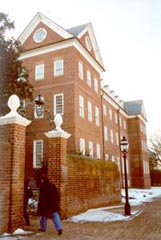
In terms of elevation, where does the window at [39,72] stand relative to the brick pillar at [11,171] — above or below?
above

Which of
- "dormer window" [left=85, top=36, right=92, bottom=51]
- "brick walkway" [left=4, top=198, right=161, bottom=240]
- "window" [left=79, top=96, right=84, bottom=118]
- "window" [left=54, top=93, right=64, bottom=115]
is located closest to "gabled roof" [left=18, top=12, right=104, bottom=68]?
"dormer window" [left=85, top=36, right=92, bottom=51]

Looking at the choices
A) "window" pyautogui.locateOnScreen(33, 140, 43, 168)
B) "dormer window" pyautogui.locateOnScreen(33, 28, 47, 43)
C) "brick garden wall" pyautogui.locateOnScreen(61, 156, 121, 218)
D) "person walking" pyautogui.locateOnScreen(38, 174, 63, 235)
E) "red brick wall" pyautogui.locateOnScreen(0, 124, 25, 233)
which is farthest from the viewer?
"dormer window" pyautogui.locateOnScreen(33, 28, 47, 43)

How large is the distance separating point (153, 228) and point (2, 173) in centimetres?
496

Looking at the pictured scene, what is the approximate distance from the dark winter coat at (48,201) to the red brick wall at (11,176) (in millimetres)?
648

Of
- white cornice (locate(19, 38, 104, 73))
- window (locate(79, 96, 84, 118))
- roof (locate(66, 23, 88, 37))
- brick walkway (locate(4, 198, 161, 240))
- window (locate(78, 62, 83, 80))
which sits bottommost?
brick walkway (locate(4, 198, 161, 240))

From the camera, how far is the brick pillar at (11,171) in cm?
773

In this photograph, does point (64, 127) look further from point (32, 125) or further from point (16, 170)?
point (16, 170)

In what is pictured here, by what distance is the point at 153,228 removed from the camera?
905 cm

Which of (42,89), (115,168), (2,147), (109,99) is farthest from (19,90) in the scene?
(109,99)

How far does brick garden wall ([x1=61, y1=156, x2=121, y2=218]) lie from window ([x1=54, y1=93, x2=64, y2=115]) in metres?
6.63

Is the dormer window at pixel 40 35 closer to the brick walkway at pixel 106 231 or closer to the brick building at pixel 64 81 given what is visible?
the brick building at pixel 64 81

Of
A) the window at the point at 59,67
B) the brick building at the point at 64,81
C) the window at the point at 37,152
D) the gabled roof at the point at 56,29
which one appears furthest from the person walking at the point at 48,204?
the gabled roof at the point at 56,29

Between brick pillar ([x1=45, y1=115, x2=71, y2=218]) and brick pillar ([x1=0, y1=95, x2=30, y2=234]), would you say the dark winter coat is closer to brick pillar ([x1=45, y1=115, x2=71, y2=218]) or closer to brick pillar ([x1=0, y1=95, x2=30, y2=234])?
brick pillar ([x1=0, y1=95, x2=30, y2=234])

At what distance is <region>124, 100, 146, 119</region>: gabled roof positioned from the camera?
154 ft
